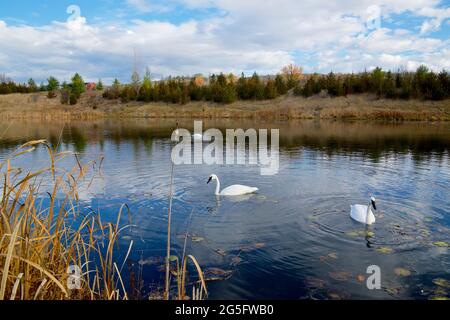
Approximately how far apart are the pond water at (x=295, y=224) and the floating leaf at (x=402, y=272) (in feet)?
0.05

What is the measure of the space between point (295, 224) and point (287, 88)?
175ft

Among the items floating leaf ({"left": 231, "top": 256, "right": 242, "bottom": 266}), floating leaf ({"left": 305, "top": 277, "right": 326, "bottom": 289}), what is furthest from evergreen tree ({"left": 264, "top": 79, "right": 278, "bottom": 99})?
floating leaf ({"left": 305, "top": 277, "right": 326, "bottom": 289})

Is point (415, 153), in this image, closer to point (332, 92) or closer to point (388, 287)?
point (388, 287)

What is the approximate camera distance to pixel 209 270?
6.36 m

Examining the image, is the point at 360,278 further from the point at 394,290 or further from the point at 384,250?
the point at 384,250

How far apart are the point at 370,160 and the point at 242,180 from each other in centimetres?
666

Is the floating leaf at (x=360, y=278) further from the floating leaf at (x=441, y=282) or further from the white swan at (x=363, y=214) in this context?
the white swan at (x=363, y=214)

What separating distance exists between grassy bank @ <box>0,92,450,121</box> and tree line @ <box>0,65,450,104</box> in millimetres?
1183

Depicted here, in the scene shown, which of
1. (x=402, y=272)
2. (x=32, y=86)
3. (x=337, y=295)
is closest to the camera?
(x=337, y=295)

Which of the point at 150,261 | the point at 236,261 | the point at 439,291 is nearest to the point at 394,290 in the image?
the point at 439,291

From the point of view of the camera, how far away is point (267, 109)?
5244 cm

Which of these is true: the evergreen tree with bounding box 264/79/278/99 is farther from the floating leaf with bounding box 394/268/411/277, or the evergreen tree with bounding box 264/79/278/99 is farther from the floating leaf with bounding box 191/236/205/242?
the floating leaf with bounding box 394/268/411/277

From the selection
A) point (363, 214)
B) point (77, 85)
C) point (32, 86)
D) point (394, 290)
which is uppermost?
point (32, 86)
